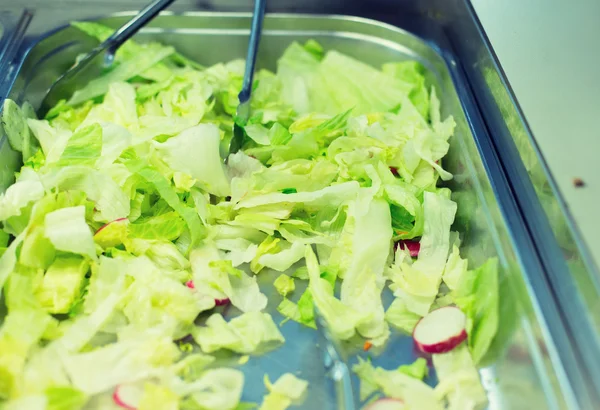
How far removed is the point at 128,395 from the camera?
74 cm

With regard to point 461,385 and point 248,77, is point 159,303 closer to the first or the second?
point 461,385

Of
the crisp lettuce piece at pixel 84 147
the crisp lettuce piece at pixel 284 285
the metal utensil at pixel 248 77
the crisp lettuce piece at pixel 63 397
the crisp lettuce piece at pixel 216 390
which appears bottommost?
the crisp lettuce piece at pixel 63 397

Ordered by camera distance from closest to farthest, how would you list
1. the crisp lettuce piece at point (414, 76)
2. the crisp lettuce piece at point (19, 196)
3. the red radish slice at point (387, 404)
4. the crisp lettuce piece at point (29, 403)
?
the crisp lettuce piece at point (29, 403)
the red radish slice at point (387, 404)
the crisp lettuce piece at point (19, 196)
the crisp lettuce piece at point (414, 76)

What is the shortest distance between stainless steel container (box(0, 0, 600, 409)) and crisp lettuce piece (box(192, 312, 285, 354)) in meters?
0.02

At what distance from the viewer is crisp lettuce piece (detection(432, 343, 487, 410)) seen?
0.80 m

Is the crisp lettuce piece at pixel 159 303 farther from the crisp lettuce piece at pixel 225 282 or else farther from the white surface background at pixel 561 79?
the white surface background at pixel 561 79

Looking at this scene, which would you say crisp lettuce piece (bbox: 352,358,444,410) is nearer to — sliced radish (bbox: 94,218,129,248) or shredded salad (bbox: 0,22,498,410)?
shredded salad (bbox: 0,22,498,410)

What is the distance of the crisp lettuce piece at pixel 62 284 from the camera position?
0.85 m

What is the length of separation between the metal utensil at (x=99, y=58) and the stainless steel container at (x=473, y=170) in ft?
0.12

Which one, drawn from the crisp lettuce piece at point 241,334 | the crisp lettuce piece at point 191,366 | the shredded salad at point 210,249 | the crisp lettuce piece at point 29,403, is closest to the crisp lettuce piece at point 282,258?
the shredded salad at point 210,249

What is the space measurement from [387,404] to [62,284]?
57 cm

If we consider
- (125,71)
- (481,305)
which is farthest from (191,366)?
(125,71)

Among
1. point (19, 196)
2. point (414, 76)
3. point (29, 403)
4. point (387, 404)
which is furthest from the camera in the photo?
point (414, 76)

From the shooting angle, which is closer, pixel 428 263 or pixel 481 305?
pixel 481 305
